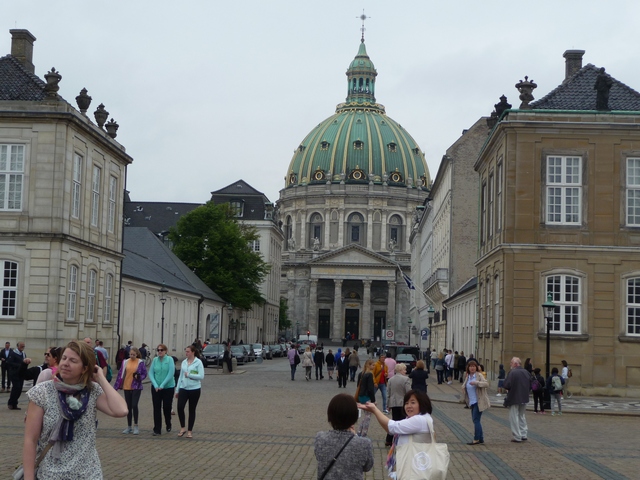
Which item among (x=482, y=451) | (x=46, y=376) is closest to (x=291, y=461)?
(x=482, y=451)

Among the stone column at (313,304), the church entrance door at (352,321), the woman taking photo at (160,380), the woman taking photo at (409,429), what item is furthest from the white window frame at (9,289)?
the church entrance door at (352,321)

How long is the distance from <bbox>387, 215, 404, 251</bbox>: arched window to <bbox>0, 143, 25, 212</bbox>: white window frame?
4937 inches

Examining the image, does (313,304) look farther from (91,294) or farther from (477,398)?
(477,398)

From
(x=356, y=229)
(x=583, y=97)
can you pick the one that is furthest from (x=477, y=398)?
(x=356, y=229)

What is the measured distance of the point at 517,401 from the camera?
1808 cm

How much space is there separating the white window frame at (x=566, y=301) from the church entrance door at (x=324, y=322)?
117827 millimetres

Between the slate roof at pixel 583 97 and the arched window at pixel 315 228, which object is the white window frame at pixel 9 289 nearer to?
the slate roof at pixel 583 97

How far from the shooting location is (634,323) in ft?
107

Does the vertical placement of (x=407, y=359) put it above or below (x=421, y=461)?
below

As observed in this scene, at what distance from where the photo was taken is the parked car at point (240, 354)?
6084 centimetres

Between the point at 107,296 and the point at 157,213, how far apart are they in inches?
2645

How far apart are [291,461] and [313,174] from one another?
148096 millimetres

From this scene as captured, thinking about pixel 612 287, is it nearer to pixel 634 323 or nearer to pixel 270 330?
pixel 634 323

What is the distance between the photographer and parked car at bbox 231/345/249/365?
60844 millimetres
